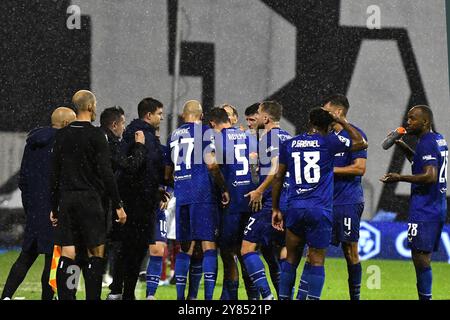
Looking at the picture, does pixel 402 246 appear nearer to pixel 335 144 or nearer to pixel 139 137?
pixel 139 137

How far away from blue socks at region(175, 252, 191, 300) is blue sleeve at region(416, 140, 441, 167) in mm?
2367

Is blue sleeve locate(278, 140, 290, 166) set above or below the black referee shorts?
above

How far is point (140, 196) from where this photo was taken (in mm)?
9352

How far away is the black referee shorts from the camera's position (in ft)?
26.4

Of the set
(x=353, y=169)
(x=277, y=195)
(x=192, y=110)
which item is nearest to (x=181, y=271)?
(x=277, y=195)

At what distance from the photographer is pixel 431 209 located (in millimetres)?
9125

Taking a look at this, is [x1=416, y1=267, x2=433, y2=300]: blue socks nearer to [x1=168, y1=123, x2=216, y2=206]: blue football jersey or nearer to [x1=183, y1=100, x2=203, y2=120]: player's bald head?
[x1=168, y1=123, x2=216, y2=206]: blue football jersey

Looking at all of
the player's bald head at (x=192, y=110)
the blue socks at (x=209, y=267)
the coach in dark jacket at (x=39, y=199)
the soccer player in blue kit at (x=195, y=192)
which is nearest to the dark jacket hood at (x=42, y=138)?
the coach in dark jacket at (x=39, y=199)

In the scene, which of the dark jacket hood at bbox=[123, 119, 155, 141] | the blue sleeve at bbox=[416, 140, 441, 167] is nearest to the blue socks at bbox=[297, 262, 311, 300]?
the blue sleeve at bbox=[416, 140, 441, 167]

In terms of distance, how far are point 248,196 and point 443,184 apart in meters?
1.83

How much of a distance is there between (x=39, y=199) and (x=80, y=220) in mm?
1046

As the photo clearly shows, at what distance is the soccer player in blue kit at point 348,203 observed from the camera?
9391mm

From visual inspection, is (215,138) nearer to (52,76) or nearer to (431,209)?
(431,209)
